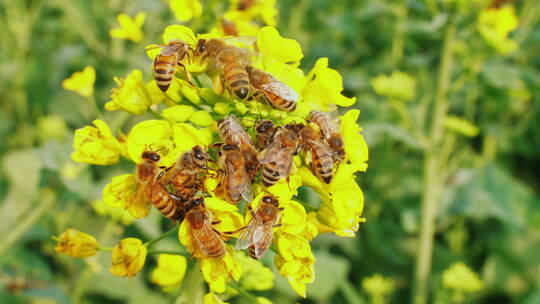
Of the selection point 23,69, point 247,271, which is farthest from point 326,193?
point 23,69

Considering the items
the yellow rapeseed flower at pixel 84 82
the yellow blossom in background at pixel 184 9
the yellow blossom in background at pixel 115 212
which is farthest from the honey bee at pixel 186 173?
the yellow blossom in background at pixel 115 212

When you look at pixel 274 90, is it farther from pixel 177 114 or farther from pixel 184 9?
pixel 184 9

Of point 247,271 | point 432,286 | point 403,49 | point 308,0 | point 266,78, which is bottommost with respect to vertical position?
point 247,271

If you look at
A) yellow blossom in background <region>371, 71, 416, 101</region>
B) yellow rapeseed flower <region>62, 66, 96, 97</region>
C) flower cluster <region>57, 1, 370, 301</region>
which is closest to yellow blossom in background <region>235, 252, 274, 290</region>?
flower cluster <region>57, 1, 370, 301</region>

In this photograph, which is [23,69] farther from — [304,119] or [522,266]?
[522,266]

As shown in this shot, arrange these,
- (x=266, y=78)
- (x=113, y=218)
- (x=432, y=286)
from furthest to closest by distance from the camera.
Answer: (x=432, y=286), (x=113, y=218), (x=266, y=78)

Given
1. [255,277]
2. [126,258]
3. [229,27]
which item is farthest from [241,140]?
[229,27]

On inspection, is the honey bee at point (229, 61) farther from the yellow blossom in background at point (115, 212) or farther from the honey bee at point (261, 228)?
the yellow blossom in background at point (115, 212)
